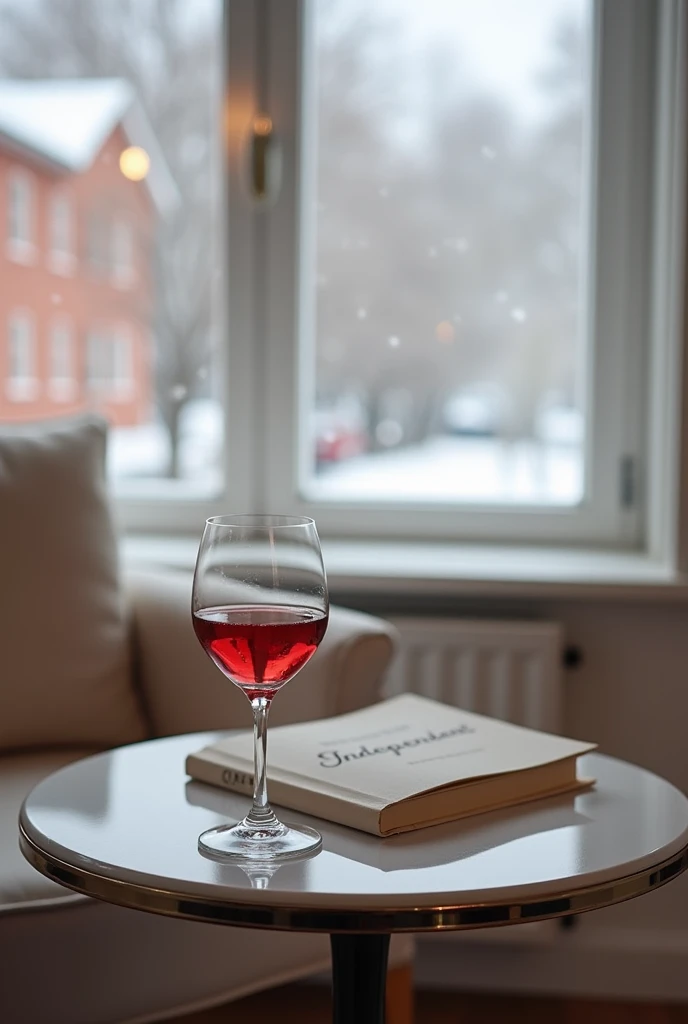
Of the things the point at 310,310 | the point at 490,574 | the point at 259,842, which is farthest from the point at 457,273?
the point at 259,842

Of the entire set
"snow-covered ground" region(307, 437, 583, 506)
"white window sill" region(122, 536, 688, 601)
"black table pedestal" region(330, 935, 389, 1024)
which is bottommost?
"black table pedestal" region(330, 935, 389, 1024)

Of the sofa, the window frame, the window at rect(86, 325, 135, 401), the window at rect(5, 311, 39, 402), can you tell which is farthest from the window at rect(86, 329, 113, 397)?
the sofa

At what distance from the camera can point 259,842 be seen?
81cm

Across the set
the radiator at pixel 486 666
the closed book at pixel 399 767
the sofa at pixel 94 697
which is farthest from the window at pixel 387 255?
the closed book at pixel 399 767

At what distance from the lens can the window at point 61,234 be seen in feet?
7.63

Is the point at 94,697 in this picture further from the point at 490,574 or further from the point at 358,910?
the point at 358,910

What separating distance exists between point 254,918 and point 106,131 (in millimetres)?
1863


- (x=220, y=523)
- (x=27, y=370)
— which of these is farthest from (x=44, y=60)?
(x=220, y=523)

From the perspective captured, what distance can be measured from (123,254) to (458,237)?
25.2 inches

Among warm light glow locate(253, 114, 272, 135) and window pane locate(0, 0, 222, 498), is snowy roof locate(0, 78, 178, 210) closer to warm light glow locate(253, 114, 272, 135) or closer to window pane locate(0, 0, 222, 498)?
window pane locate(0, 0, 222, 498)

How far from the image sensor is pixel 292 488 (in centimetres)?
226

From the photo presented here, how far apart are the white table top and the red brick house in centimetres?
146

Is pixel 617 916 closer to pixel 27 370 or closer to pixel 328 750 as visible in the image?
pixel 328 750

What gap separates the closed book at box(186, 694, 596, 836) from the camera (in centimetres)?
86
